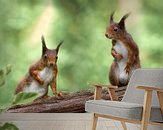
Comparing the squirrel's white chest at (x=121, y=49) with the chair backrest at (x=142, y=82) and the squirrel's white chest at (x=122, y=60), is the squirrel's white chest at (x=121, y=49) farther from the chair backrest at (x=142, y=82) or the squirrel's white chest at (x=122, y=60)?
the chair backrest at (x=142, y=82)

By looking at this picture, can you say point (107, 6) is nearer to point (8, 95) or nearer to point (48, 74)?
point (48, 74)

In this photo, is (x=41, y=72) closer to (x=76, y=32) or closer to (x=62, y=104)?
(x=62, y=104)

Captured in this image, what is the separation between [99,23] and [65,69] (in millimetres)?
865

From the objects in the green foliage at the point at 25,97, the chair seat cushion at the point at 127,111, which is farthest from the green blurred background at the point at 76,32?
the green foliage at the point at 25,97

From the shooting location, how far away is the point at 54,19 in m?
5.23

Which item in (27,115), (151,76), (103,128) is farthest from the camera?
(27,115)

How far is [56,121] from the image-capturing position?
493 cm

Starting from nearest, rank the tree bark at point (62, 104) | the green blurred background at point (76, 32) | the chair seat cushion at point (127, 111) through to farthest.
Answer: the chair seat cushion at point (127, 111)
the tree bark at point (62, 104)
the green blurred background at point (76, 32)

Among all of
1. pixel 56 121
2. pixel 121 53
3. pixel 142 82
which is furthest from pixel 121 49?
pixel 142 82

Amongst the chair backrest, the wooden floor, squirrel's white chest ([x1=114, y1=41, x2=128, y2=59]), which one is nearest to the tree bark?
the wooden floor

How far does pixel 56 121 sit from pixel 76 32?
1.35 m

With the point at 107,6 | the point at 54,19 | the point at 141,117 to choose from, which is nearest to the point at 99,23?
the point at 107,6

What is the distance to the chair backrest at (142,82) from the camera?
11.3 feet

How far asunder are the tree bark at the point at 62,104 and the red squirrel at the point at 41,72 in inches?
5.9
